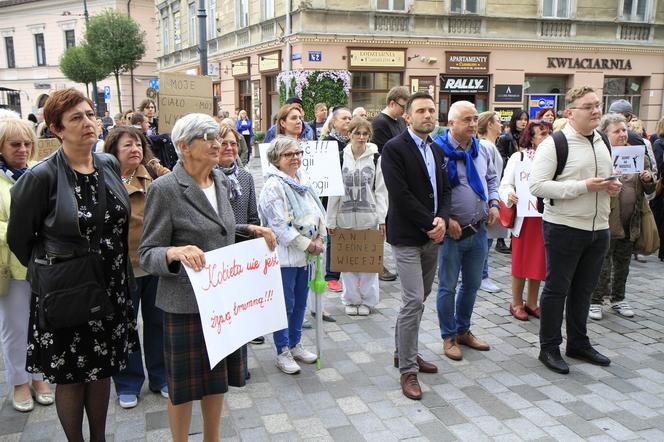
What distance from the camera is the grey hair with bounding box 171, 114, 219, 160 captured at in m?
2.76

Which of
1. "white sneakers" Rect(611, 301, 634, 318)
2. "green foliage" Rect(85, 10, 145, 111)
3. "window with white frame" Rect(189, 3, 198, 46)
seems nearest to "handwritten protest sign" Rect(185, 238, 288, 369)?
"white sneakers" Rect(611, 301, 634, 318)

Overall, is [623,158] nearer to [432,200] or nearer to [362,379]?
[432,200]

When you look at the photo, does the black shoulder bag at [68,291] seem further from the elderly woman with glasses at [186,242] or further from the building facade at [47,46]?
the building facade at [47,46]

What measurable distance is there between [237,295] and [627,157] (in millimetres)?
4105

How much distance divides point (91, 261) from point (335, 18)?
18.8 meters

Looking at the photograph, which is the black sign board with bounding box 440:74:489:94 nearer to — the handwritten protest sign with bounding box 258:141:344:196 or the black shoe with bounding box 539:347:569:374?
the handwritten protest sign with bounding box 258:141:344:196

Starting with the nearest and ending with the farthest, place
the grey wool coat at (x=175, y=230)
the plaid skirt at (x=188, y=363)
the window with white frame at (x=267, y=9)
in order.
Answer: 1. the grey wool coat at (x=175, y=230)
2. the plaid skirt at (x=188, y=363)
3. the window with white frame at (x=267, y=9)

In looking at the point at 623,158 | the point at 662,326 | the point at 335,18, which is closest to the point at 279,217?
the point at 623,158

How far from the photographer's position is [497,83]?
21.8m

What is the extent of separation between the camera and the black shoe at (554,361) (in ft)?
14.3

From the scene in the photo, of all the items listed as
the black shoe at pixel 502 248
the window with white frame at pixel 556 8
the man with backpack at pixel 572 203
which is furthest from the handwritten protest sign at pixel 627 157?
the window with white frame at pixel 556 8

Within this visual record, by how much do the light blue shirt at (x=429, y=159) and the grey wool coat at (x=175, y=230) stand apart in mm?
1774

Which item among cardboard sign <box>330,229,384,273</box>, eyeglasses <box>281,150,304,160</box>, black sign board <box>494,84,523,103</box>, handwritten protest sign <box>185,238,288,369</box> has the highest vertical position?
black sign board <box>494,84,523,103</box>

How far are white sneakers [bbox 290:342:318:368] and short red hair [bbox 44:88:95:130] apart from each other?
2641 millimetres
